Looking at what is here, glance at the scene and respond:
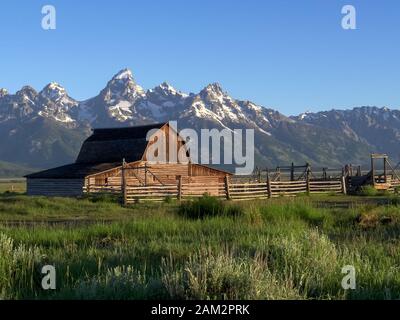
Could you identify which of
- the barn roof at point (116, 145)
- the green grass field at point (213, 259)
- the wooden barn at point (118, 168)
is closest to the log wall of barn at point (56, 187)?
the wooden barn at point (118, 168)

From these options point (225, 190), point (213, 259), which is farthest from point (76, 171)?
point (213, 259)

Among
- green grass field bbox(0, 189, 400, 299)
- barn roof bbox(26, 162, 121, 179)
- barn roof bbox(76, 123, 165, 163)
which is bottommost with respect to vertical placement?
green grass field bbox(0, 189, 400, 299)

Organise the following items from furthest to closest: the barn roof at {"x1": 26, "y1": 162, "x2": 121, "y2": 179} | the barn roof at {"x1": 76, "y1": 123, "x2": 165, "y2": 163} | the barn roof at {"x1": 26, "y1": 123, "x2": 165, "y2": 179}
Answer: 1. the barn roof at {"x1": 76, "y1": 123, "x2": 165, "y2": 163}
2. the barn roof at {"x1": 26, "y1": 123, "x2": 165, "y2": 179}
3. the barn roof at {"x1": 26, "y1": 162, "x2": 121, "y2": 179}

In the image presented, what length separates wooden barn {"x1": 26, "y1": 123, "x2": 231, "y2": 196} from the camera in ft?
142

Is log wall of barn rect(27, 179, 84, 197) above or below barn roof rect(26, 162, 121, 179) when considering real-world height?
below

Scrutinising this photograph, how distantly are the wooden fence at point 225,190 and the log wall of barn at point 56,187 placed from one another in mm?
4154

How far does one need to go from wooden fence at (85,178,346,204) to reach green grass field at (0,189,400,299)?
54.1 ft

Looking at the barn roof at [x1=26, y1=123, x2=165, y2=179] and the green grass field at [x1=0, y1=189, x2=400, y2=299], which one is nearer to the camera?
the green grass field at [x1=0, y1=189, x2=400, y2=299]

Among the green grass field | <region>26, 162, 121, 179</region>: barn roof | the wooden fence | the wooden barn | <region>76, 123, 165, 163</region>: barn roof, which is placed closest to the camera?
the green grass field

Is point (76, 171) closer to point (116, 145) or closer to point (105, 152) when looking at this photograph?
point (105, 152)

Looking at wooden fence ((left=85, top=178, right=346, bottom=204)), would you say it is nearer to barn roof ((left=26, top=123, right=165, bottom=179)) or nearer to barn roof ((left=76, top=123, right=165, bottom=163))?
barn roof ((left=26, top=123, right=165, bottom=179))

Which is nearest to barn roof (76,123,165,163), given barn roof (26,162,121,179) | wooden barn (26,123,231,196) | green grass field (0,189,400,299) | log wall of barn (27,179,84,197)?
wooden barn (26,123,231,196)

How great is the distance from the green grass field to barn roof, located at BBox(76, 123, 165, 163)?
31201 millimetres

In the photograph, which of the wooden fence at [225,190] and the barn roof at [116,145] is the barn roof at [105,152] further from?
the wooden fence at [225,190]
